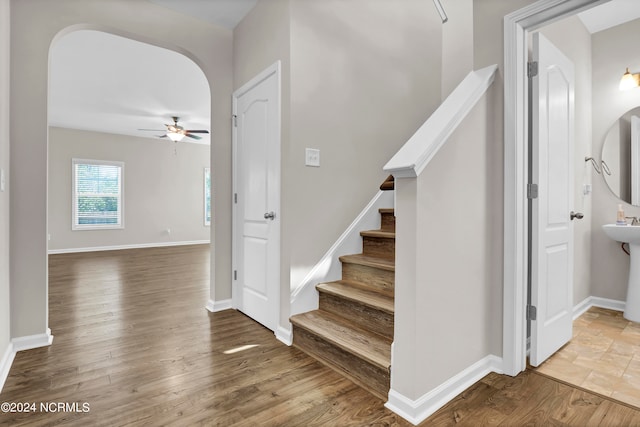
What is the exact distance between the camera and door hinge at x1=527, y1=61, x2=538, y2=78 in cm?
196

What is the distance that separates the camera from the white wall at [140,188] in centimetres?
707

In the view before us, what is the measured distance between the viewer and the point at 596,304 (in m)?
3.24

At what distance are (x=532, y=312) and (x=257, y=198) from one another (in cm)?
207

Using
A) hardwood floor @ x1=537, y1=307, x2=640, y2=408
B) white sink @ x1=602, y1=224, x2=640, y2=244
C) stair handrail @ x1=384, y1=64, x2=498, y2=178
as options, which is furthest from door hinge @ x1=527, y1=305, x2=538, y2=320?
white sink @ x1=602, y1=224, x2=640, y2=244

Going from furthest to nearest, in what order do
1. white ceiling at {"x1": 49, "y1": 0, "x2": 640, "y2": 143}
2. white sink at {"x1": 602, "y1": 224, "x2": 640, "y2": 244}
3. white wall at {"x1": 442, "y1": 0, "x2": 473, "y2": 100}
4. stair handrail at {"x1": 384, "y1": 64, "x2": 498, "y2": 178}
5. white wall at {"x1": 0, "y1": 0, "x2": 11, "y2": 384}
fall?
white wall at {"x1": 442, "y1": 0, "x2": 473, "y2": 100} < white ceiling at {"x1": 49, "y1": 0, "x2": 640, "y2": 143} < white sink at {"x1": 602, "y1": 224, "x2": 640, "y2": 244} < white wall at {"x1": 0, "y1": 0, "x2": 11, "y2": 384} < stair handrail at {"x1": 384, "y1": 64, "x2": 498, "y2": 178}

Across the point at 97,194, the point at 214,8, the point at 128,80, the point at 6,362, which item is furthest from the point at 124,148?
the point at 6,362

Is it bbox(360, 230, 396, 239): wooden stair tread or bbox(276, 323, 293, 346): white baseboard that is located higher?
bbox(360, 230, 396, 239): wooden stair tread

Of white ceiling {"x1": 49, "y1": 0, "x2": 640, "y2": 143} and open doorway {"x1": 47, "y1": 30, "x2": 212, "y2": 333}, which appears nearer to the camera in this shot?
white ceiling {"x1": 49, "y1": 0, "x2": 640, "y2": 143}

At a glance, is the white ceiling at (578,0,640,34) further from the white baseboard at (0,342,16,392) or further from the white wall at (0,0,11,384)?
the white baseboard at (0,342,16,392)

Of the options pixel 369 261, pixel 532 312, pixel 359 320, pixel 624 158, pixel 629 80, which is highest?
pixel 629 80

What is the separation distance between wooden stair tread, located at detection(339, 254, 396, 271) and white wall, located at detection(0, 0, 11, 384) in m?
2.12

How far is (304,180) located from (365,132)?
76 cm

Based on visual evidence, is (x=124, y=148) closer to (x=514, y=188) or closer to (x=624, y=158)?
(x=514, y=188)

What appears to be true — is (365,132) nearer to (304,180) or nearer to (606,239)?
(304,180)
